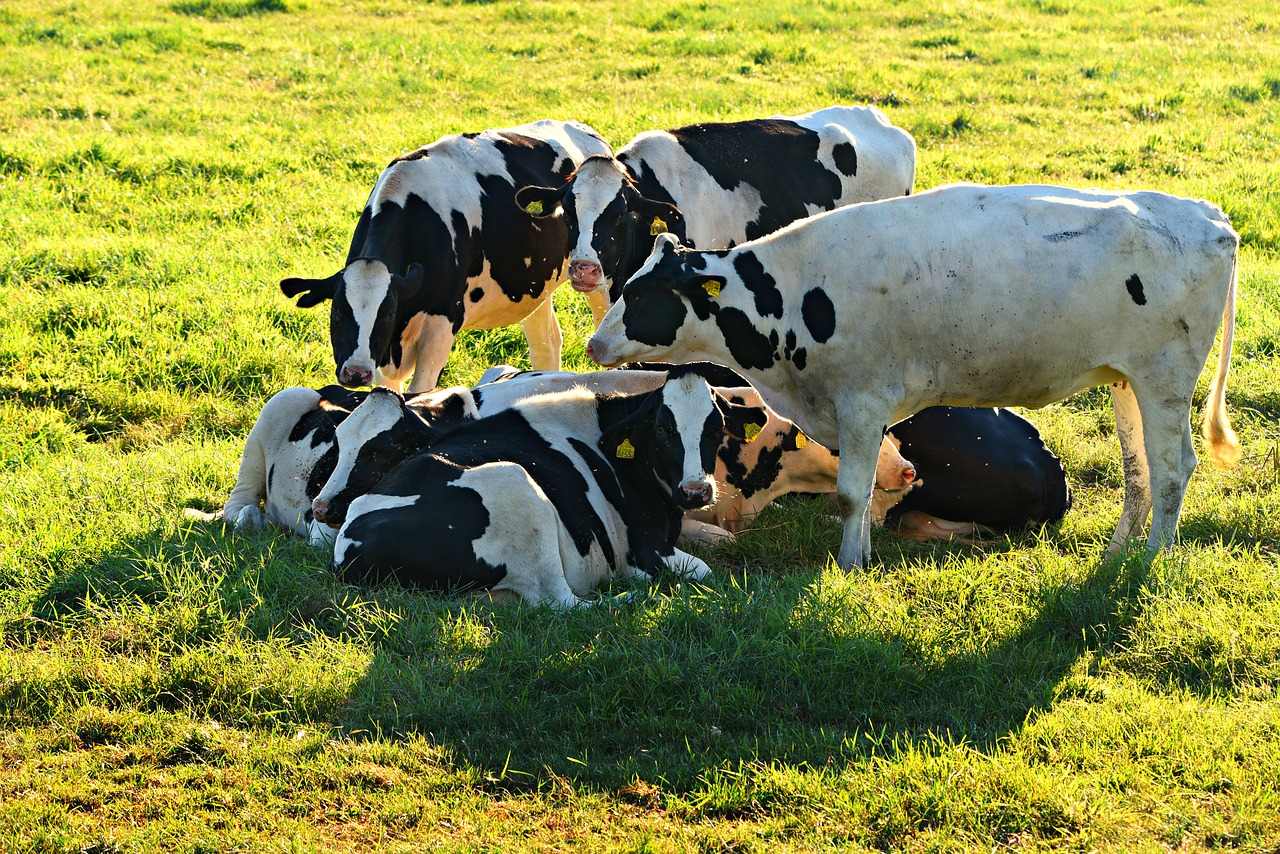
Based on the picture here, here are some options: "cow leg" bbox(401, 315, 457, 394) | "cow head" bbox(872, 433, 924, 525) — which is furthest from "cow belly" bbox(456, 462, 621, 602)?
"cow leg" bbox(401, 315, 457, 394)

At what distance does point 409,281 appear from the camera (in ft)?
29.0

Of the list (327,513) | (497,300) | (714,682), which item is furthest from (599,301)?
(714,682)

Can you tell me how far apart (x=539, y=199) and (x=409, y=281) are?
1277 mm

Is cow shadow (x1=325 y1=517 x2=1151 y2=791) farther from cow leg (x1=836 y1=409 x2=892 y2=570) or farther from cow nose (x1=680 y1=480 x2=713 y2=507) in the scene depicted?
cow leg (x1=836 y1=409 x2=892 y2=570)

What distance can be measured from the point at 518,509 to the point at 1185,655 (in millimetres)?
3150

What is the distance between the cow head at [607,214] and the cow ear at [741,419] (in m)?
1.85

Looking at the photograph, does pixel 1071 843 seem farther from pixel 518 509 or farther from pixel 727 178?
pixel 727 178

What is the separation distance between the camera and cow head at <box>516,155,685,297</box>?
30.1ft

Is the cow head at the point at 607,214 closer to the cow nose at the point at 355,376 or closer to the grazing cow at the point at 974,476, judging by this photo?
the cow nose at the point at 355,376

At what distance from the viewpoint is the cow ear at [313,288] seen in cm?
891

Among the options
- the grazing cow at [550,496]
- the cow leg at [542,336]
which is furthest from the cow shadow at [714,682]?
the cow leg at [542,336]

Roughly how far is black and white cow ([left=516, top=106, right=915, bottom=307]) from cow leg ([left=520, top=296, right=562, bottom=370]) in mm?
912

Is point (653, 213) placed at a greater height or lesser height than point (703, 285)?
greater

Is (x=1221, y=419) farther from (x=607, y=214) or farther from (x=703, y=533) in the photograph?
(x=607, y=214)
